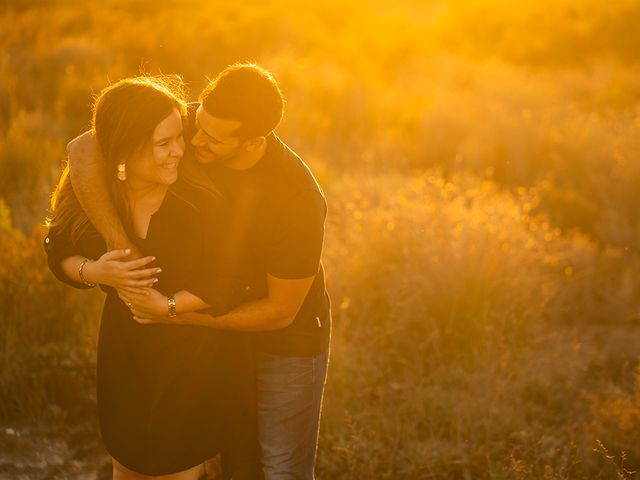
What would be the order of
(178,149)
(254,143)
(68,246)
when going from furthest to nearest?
(68,246), (254,143), (178,149)

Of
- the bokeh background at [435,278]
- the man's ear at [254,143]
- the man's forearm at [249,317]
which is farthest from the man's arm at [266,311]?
the bokeh background at [435,278]

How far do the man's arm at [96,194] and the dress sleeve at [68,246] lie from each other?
16cm

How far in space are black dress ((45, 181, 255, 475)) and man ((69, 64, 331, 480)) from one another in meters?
0.09

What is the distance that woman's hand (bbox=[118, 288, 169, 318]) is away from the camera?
243 centimetres

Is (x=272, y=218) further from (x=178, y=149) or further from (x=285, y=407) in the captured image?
(x=285, y=407)

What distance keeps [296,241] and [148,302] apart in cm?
57

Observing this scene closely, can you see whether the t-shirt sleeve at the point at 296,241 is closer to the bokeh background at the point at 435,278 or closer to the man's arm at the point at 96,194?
the man's arm at the point at 96,194

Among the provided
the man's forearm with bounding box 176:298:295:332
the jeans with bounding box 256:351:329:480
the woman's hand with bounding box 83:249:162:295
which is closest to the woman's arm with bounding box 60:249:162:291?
the woman's hand with bounding box 83:249:162:295

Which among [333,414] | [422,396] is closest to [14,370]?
[333,414]

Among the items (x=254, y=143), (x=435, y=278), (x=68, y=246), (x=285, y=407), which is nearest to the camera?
(x=254, y=143)

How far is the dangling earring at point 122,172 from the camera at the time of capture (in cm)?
238

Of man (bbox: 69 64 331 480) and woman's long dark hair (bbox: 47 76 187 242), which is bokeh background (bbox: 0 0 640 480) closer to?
man (bbox: 69 64 331 480)

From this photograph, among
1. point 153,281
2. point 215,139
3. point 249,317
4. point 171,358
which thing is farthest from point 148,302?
point 215,139

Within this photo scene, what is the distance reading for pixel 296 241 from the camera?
99.7 inches
